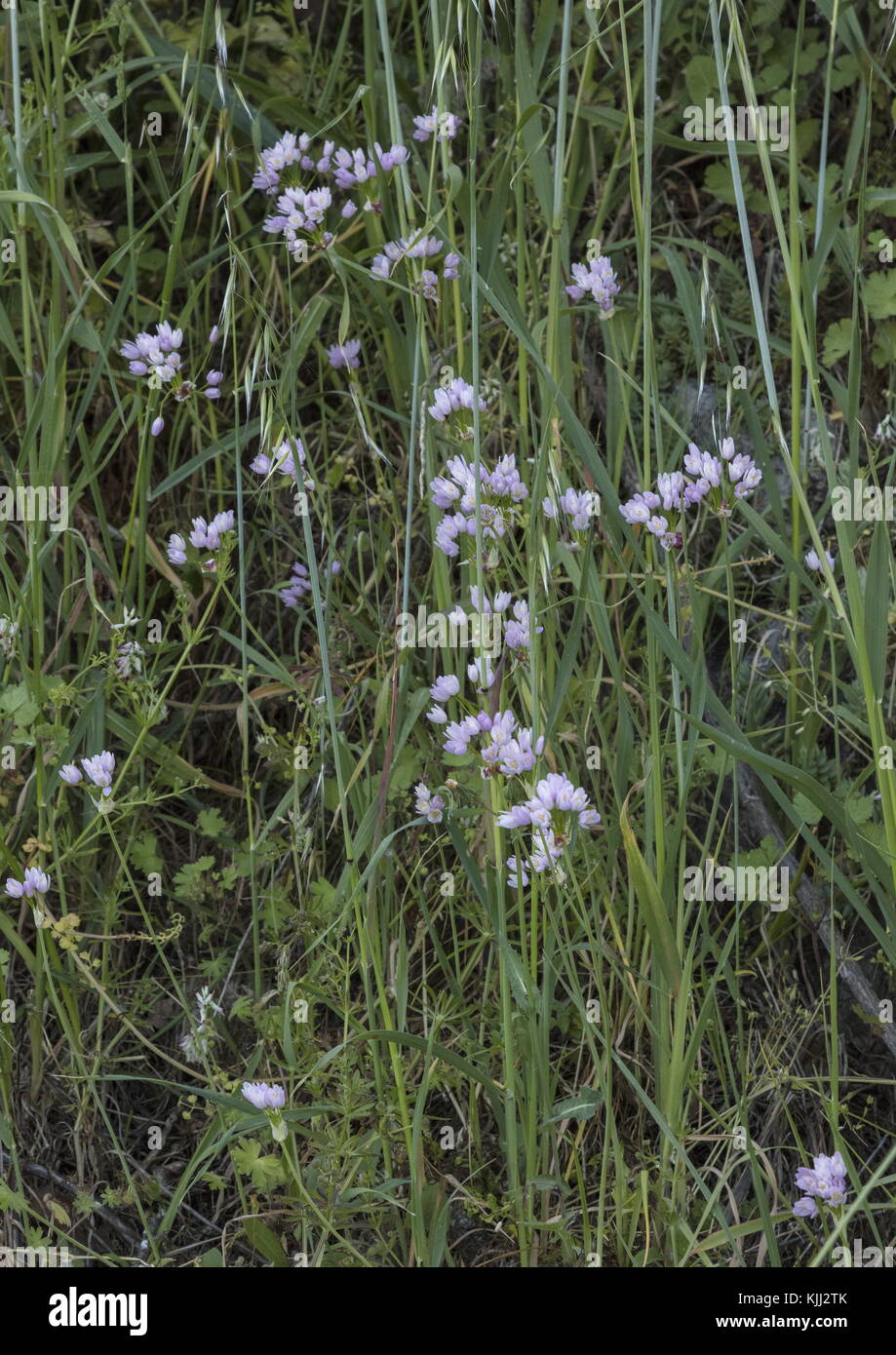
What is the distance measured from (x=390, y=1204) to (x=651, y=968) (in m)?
0.47

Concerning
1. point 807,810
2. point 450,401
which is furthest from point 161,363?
point 807,810

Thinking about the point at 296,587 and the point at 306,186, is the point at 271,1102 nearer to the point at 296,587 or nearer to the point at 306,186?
the point at 296,587

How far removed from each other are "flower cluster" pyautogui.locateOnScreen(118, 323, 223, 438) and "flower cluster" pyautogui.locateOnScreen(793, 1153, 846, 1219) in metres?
1.30

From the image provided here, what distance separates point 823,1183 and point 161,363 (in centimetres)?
142

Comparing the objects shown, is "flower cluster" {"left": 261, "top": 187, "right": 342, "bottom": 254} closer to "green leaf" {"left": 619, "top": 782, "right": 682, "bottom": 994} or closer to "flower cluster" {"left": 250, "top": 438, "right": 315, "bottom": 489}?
"flower cluster" {"left": 250, "top": 438, "right": 315, "bottom": 489}

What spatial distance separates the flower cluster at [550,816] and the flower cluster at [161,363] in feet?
2.59

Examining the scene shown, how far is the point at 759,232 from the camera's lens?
2701 mm

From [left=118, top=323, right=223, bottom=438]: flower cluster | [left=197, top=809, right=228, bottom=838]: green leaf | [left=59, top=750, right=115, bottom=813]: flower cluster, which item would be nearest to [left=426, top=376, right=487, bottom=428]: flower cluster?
[left=118, top=323, right=223, bottom=438]: flower cluster

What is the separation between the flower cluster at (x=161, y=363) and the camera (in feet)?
6.15

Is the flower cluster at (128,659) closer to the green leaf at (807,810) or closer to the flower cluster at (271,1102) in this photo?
the flower cluster at (271,1102)

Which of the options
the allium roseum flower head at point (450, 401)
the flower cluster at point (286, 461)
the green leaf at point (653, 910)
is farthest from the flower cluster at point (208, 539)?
the green leaf at point (653, 910)

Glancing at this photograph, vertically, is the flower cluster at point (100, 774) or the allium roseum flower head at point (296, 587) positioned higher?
the allium roseum flower head at point (296, 587)

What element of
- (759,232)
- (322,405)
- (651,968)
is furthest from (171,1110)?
(759,232)

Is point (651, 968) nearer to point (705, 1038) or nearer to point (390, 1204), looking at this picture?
point (705, 1038)
